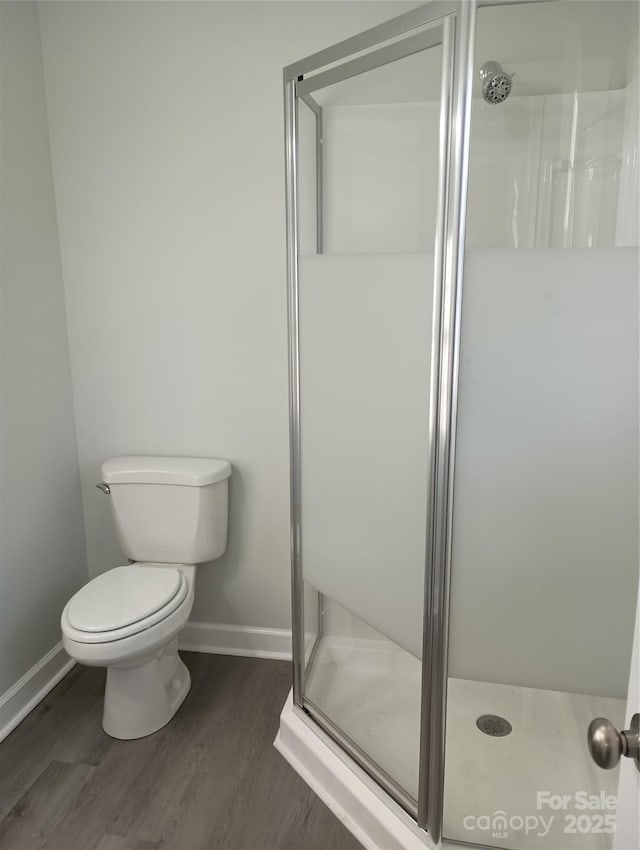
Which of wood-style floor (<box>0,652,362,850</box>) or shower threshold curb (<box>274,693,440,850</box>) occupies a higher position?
shower threshold curb (<box>274,693,440,850</box>)

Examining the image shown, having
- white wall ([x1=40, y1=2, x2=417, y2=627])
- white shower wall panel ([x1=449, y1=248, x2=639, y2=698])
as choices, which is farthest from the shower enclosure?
white wall ([x1=40, y1=2, x2=417, y2=627])

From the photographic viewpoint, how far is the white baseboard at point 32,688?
2061 mm

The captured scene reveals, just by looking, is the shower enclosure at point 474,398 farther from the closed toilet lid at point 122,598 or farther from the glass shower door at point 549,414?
the closed toilet lid at point 122,598

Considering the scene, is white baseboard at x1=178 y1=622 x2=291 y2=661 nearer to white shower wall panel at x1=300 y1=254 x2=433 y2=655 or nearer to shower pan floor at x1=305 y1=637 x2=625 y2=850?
shower pan floor at x1=305 y1=637 x2=625 y2=850

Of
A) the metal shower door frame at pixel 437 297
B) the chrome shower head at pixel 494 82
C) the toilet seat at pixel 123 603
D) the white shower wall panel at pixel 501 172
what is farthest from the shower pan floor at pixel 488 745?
the chrome shower head at pixel 494 82

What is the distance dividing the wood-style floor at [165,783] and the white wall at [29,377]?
272mm

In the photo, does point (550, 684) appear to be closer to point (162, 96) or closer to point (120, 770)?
point (120, 770)

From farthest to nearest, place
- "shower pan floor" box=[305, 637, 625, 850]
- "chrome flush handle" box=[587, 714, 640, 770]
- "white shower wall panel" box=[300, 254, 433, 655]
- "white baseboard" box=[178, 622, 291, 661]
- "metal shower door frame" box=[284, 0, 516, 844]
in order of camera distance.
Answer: "white baseboard" box=[178, 622, 291, 661] → "shower pan floor" box=[305, 637, 625, 850] → "white shower wall panel" box=[300, 254, 433, 655] → "metal shower door frame" box=[284, 0, 516, 844] → "chrome flush handle" box=[587, 714, 640, 770]

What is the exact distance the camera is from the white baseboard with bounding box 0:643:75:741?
6.76 feet

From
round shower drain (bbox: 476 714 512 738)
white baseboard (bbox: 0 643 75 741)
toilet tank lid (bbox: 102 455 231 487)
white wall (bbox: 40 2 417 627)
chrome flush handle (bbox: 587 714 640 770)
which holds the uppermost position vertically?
white wall (bbox: 40 2 417 627)

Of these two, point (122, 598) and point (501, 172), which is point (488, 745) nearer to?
point (122, 598)

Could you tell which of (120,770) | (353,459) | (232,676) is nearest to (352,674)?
(232,676)

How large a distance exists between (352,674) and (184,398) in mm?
1162

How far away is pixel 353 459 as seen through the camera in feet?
5.48
